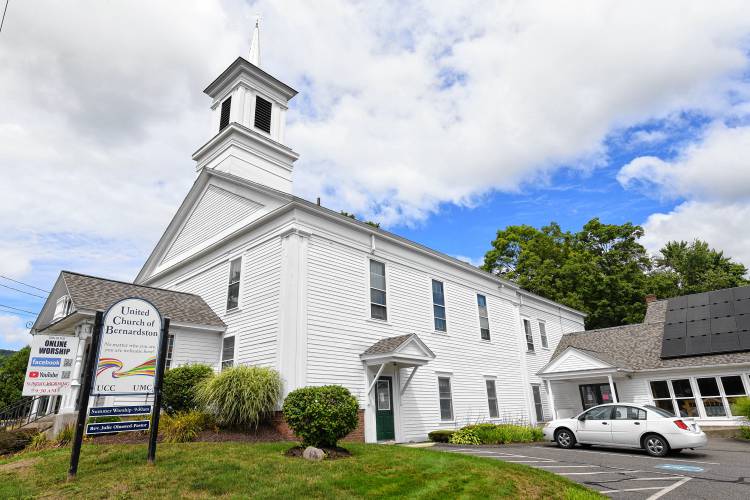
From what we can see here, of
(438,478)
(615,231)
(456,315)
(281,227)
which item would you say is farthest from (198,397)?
(615,231)

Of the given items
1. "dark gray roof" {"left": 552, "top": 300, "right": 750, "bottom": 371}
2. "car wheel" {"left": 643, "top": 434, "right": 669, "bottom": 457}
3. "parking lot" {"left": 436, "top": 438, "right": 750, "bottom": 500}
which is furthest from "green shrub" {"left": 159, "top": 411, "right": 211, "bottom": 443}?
"dark gray roof" {"left": 552, "top": 300, "right": 750, "bottom": 371}

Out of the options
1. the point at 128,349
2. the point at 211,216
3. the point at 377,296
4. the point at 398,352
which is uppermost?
the point at 211,216

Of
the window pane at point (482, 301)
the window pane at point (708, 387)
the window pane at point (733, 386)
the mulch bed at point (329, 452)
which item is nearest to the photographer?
the mulch bed at point (329, 452)

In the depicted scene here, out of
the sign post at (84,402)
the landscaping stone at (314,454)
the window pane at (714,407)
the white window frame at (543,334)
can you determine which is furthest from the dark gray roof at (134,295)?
the window pane at (714,407)

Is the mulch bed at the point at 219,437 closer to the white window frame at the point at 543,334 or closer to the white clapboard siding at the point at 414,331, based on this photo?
the white clapboard siding at the point at 414,331

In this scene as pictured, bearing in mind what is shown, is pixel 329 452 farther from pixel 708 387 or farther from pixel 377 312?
pixel 708 387

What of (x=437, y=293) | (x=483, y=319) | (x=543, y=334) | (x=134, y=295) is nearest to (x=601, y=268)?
(x=543, y=334)

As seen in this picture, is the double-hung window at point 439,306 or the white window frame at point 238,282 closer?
the white window frame at point 238,282

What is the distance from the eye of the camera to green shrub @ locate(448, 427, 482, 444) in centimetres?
1611

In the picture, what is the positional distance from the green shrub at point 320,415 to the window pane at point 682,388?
62.1ft

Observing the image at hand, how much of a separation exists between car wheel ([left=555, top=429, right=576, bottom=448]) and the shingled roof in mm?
12080

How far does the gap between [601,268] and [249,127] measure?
112 feet

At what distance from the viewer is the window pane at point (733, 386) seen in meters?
20.4

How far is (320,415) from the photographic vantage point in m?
10.0
